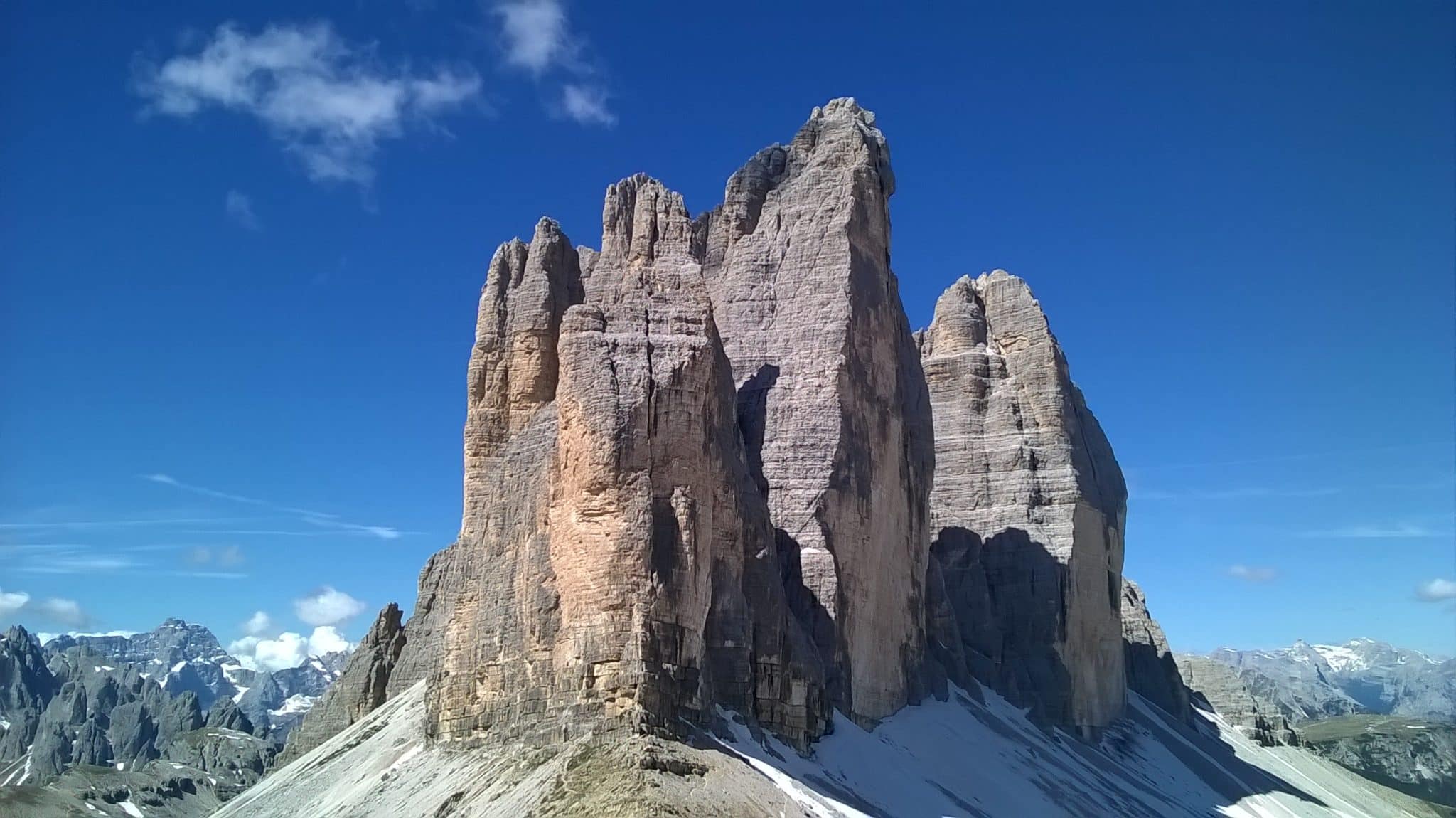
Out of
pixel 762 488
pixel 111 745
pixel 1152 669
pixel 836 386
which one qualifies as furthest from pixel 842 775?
pixel 111 745

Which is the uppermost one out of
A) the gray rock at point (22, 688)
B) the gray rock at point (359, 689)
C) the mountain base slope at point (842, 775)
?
the gray rock at point (22, 688)

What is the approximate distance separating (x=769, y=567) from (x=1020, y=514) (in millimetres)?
37734

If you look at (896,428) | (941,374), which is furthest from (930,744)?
(941,374)

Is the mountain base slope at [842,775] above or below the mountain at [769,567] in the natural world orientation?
below

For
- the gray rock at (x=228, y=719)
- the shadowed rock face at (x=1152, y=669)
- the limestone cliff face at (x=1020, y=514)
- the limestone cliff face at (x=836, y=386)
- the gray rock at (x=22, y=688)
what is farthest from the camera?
the gray rock at (x=22, y=688)

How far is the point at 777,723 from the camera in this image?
139 feet

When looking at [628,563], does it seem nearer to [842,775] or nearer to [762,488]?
[842,775]

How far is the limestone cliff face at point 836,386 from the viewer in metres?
53.1

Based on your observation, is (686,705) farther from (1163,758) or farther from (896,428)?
(1163,758)

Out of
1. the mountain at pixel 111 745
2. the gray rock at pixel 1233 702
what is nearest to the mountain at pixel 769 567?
the gray rock at pixel 1233 702

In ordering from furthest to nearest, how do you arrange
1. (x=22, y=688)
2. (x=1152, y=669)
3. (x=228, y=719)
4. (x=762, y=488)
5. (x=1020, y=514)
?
1. (x=22, y=688)
2. (x=228, y=719)
3. (x=1152, y=669)
4. (x=1020, y=514)
5. (x=762, y=488)

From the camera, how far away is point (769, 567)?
4431 centimetres

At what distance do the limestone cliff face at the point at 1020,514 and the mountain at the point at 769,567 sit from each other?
207 millimetres

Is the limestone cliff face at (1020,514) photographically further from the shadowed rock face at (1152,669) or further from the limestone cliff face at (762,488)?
the shadowed rock face at (1152,669)
